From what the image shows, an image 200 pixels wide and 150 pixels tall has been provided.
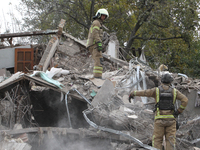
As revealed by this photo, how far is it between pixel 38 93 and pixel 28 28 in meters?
10.5

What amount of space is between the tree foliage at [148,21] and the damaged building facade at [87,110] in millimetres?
5156

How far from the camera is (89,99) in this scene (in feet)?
19.1

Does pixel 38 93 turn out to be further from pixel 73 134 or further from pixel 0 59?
pixel 0 59

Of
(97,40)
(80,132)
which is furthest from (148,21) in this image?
(80,132)

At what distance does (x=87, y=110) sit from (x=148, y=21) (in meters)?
9.32

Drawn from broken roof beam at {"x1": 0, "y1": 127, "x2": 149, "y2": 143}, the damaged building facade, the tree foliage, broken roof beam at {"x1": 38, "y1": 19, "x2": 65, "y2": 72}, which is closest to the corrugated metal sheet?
the damaged building facade

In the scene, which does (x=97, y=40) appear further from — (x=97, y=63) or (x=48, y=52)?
(x=48, y=52)

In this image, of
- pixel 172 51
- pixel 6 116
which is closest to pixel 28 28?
pixel 172 51

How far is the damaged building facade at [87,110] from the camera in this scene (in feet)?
15.4

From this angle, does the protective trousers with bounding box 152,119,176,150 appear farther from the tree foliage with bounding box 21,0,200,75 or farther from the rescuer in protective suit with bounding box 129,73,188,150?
the tree foliage with bounding box 21,0,200,75

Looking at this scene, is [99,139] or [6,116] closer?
[99,139]

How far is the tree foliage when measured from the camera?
1277 cm

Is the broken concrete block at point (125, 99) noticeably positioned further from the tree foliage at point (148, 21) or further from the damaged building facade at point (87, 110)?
the tree foliage at point (148, 21)

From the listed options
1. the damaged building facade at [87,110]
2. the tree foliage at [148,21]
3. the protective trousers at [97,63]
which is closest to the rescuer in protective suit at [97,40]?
the protective trousers at [97,63]
